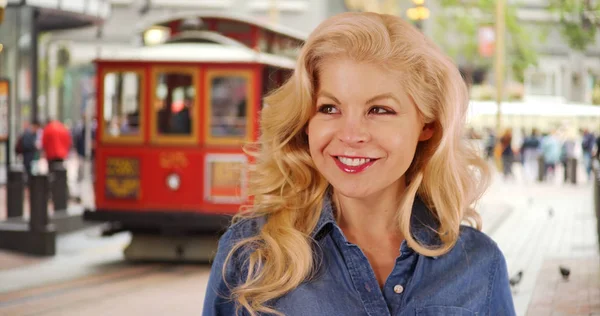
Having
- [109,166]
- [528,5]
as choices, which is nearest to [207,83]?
[109,166]

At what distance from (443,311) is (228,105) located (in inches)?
409

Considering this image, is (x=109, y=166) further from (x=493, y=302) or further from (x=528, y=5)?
(x=528, y=5)

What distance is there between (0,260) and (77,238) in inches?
98.3

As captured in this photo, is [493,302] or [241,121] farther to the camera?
[241,121]

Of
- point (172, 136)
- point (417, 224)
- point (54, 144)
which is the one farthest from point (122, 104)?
point (417, 224)

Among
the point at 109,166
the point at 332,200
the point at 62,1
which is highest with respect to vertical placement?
the point at 62,1

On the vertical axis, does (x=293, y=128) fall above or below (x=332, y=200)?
above

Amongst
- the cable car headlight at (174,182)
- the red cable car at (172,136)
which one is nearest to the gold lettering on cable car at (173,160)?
the red cable car at (172,136)

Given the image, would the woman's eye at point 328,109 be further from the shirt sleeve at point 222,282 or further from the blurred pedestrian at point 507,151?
Answer: the blurred pedestrian at point 507,151

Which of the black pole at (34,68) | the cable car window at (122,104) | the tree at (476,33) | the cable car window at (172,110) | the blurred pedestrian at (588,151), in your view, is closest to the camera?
the cable car window at (172,110)

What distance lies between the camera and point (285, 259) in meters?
→ 2.74

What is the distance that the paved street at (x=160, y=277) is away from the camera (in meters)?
9.21

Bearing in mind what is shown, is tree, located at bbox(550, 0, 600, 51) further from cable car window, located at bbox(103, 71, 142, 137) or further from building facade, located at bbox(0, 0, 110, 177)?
building facade, located at bbox(0, 0, 110, 177)

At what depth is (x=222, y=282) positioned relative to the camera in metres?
2.76
